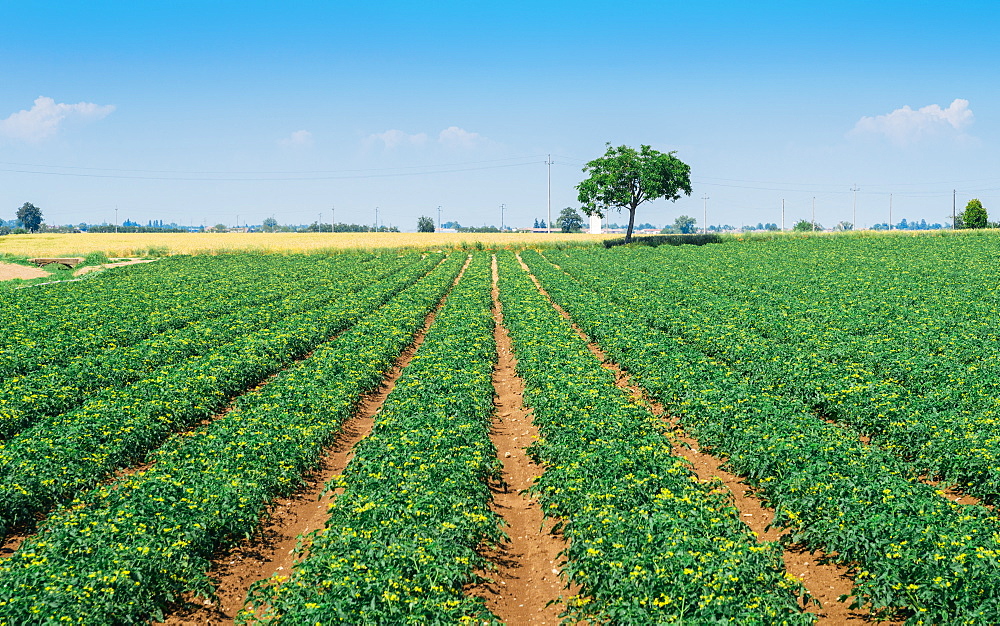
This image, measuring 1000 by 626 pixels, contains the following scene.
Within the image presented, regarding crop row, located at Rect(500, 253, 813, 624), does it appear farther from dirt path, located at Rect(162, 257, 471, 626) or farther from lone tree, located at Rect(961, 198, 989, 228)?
lone tree, located at Rect(961, 198, 989, 228)

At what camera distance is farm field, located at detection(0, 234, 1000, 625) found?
7.79 meters

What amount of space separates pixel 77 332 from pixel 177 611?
18791 millimetres

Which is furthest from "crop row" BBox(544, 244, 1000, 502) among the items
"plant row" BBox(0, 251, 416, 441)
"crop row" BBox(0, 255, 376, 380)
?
"crop row" BBox(0, 255, 376, 380)

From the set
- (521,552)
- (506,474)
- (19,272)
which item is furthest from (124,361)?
(19,272)

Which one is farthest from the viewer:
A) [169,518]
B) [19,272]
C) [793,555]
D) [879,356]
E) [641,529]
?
[19,272]

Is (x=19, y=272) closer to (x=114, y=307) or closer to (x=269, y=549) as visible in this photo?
(x=114, y=307)

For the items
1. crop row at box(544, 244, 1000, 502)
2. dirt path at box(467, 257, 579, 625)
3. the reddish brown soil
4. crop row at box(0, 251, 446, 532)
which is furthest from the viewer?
crop row at box(544, 244, 1000, 502)

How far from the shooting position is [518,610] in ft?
28.0

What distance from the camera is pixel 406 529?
8.91m

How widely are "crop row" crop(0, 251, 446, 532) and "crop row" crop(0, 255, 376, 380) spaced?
485 cm

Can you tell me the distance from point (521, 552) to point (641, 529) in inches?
81.6

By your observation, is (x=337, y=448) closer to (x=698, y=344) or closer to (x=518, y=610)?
(x=518, y=610)

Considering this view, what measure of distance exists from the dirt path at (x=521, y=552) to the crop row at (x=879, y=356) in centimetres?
666

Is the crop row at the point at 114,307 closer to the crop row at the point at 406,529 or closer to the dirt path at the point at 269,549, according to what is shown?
the dirt path at the point at 269,549
